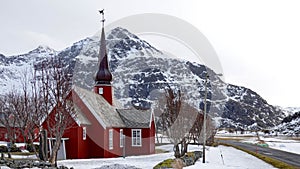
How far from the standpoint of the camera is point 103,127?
29.6m

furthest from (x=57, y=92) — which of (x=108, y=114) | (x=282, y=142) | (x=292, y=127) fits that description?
(x=292, y=127)

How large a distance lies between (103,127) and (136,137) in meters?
5.53

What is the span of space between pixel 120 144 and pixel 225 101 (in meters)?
171

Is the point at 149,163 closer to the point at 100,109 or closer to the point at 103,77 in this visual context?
the point at 100,109

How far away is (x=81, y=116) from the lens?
1134 inches

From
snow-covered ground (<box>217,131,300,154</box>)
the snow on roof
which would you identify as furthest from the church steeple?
snow-covered ground (<box>217,131,300,154</box>)

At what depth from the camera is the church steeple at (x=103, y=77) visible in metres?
37.1

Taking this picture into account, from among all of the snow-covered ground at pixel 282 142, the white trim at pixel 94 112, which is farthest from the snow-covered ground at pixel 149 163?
the snow-covered ground at pixel 282 142

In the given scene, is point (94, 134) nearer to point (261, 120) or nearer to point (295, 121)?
point (295, 121)

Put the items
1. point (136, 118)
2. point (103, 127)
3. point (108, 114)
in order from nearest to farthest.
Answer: point (103, 127)
point (108, 114)
point (136, 118)

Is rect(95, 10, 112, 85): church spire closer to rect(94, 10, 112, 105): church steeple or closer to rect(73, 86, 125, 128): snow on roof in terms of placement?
rect(94, 10, 112, 105): church steeple

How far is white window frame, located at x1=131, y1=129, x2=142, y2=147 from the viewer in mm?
34062

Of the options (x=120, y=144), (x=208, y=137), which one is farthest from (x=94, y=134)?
(x=208, y=137)

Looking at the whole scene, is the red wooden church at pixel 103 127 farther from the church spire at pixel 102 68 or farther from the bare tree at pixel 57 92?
the bare tree at pixel 57 92
